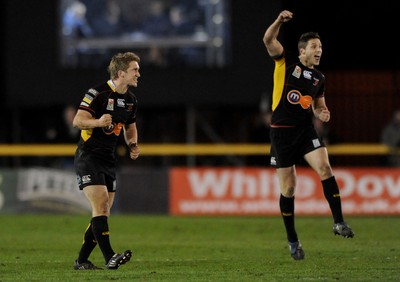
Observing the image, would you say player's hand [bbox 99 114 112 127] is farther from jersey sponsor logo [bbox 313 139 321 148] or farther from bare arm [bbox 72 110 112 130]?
jersey sponsor logo [bbox 313 139 321 148]

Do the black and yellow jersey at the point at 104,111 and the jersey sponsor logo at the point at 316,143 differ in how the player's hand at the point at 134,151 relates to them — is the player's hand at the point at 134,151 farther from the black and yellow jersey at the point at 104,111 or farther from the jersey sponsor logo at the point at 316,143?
the jersey sponsor logo at the point at 316,143

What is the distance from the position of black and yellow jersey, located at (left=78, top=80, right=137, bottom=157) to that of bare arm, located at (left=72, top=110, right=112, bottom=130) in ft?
0.21

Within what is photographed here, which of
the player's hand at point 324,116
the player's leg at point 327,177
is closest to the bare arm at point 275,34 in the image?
the player's hand at point 324,116

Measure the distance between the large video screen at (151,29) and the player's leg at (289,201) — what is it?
28.5 ft

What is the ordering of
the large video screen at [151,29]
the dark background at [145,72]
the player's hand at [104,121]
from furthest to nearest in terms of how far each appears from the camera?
the dark background at [145,72], the large video screen at [151,29], the player's hand at [104,121]

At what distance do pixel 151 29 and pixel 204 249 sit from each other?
7.41m

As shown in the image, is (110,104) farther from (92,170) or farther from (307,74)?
(307,74)

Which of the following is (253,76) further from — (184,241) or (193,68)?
(184,241)

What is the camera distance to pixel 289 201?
488 inches

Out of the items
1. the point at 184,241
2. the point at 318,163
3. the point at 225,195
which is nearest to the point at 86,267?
the point at 318,163

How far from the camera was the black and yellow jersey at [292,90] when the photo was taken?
12.2 meters

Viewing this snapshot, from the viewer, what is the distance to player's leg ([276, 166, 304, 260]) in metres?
12.3

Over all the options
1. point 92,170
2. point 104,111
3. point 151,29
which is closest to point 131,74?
point 104,111

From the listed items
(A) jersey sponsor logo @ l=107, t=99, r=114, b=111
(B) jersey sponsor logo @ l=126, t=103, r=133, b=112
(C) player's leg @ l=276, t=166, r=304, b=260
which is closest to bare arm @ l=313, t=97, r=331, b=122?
(C) player's leg @ l=276, t=166, r=304, b=260
